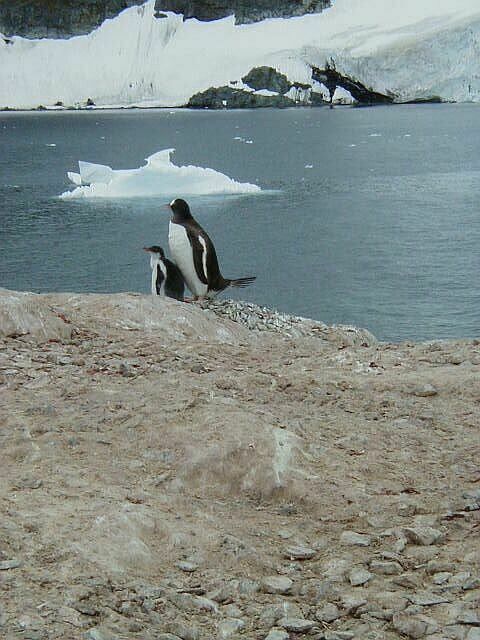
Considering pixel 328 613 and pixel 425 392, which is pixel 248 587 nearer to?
pixel 328 613

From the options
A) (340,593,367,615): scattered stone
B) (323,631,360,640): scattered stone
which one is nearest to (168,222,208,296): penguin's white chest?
(340,593,367,615): scattered stone

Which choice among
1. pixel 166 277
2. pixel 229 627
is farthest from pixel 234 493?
pixel 166 277

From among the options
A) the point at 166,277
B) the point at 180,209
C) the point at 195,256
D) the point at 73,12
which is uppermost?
the point at 73,12

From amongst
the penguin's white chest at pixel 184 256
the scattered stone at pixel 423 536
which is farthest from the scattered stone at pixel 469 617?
the penguin's white chest at pixel 184 256

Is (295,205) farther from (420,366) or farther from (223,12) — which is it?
(223,12)

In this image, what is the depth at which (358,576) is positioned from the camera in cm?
371

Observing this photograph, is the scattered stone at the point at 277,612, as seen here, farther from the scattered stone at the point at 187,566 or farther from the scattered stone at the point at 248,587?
the scattered stone at the point at 187,566

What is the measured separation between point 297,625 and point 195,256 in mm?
8069

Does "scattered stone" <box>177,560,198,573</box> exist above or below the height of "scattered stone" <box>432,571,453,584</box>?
below

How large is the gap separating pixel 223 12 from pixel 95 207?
104 m

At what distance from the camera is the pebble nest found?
957 cm

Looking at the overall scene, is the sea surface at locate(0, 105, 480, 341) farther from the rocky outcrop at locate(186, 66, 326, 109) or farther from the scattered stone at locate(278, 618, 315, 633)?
the rocky outcrop at locate(186, 66, 326, 109)

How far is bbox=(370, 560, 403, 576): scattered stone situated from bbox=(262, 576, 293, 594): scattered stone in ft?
1.15

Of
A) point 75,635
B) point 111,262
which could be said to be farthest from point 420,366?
point 111,262
